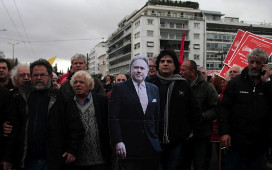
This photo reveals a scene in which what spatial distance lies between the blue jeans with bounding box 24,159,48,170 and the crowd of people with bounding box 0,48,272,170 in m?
0.01

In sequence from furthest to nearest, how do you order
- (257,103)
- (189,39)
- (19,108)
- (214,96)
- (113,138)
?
(189,39)
(214,96)
(257,103)
(19,108)
(113,138)

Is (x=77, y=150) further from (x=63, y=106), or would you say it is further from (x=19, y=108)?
(x=19, y=108)

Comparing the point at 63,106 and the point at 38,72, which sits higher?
the point at 38,72

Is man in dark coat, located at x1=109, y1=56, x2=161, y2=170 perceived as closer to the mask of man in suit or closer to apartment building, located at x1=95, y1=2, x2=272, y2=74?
the mask of man in suit

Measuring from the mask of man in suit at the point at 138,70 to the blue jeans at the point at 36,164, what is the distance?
1.49 metres

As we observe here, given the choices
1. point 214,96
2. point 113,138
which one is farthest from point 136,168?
point 214,96

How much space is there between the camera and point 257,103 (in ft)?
12.6

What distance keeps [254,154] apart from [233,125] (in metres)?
0.47

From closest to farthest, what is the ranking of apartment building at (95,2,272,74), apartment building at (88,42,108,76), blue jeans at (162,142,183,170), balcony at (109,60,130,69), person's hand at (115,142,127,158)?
person's hand at (115,142,127,158)
blue jeans at (162,142,183,170)
apartment building at (95,2,272,74)
balcony at (109,60,130,69)
apartment building at (88,42,108,76)

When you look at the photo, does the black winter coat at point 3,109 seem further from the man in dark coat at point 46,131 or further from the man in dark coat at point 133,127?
the man in dark coat at point 133,127

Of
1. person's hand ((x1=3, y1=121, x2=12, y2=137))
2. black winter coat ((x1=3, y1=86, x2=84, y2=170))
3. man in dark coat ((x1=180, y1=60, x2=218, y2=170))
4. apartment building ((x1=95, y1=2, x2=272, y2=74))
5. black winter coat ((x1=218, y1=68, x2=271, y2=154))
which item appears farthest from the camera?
apartment building ((x1=95, y1=2, x2=272, y2=74))

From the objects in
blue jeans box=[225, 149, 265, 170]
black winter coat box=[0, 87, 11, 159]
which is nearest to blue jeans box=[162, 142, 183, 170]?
blue jeans box=[225, 149, 265, 170]

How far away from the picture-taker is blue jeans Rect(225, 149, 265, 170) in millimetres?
3920

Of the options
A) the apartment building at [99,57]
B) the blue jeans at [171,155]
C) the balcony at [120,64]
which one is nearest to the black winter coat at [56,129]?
the blue jeans at [171,155]
